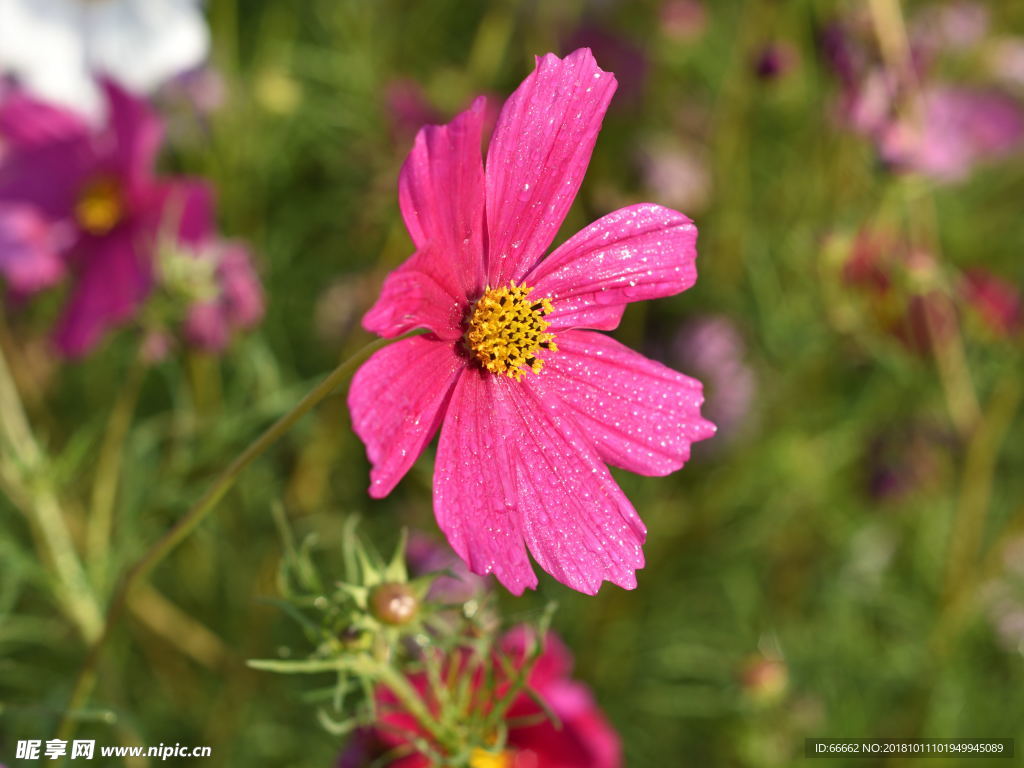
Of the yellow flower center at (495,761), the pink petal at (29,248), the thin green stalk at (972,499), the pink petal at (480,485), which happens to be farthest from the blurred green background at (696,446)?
the pink petal at (480,485)

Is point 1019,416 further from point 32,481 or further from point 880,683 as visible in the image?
point 32,481

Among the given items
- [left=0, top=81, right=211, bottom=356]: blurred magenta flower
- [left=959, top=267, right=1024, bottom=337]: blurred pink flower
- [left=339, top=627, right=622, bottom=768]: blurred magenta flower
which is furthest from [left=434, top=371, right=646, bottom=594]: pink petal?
[left=959, top=267, right=1024, bottom=337]: blurred pink flower

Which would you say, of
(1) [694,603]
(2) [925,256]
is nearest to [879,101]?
(2) [925,256]

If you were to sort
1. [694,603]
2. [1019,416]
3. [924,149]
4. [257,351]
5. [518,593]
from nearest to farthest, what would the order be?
1. [518,593]
2. [257,351]
3. [924,149]
4. [694,603]
5. [1019,416]

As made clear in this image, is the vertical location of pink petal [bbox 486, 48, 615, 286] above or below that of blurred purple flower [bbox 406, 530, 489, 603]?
above

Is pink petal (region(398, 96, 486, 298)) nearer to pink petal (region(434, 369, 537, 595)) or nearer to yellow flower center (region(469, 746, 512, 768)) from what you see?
pink petal (region(434, 369, 537, 595))
